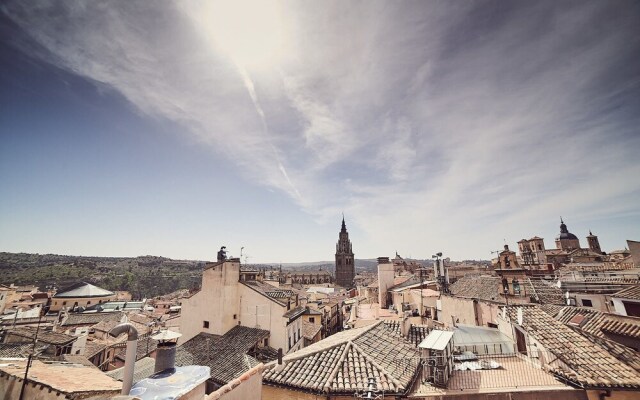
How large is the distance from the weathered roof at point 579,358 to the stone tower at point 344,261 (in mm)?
95590

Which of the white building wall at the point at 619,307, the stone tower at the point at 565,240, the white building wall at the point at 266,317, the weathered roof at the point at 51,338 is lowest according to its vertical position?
the weathered roof at the point at 51,338

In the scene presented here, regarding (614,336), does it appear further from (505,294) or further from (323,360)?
(323,360)

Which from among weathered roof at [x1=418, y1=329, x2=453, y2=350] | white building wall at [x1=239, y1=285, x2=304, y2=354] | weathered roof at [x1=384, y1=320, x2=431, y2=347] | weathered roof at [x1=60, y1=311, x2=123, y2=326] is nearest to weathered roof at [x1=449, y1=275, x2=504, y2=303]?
weathered roof at [x1=384, y1=320, x2=431, y2=347]

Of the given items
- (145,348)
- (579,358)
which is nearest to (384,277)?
(579,358)

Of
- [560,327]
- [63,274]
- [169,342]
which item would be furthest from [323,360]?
[63,274]

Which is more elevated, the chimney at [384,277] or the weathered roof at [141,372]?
the chimney at [384,277]

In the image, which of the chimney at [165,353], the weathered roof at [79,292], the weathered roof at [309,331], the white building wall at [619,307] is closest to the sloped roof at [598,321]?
the white building wall at [619,307]

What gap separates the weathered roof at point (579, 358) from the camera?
855 cm

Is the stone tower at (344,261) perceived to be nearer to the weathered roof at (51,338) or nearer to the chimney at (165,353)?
the weathered roof at (51,338)

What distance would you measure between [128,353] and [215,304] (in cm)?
1559

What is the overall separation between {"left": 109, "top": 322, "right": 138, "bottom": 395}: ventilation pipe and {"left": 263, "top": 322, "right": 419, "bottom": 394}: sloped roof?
429 centimetres

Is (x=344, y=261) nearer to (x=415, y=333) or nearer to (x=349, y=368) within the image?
(x=415, y=333)

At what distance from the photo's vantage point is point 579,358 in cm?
966

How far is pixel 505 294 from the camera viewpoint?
1964 cm
